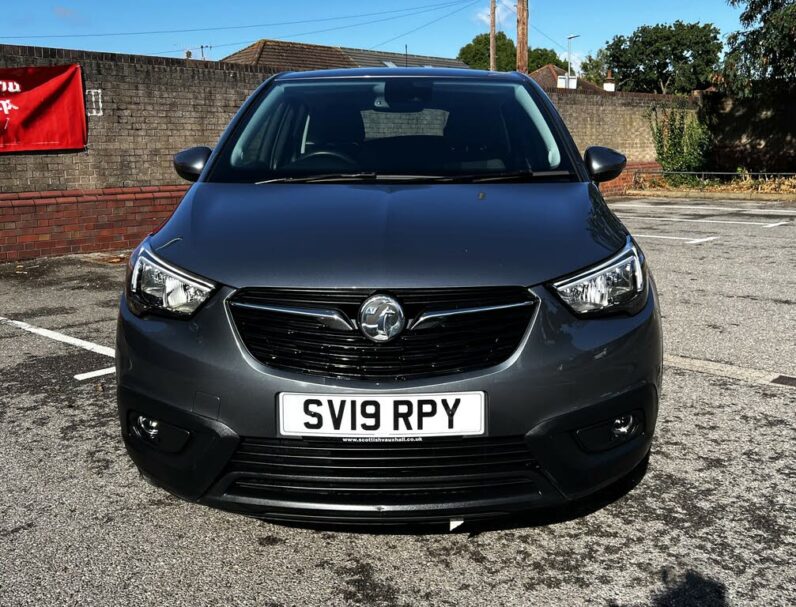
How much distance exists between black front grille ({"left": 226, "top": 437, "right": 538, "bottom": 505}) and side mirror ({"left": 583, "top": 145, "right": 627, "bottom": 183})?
64.8 inches

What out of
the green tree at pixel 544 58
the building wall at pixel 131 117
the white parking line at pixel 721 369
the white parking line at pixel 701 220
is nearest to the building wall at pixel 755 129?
the white parking line at pixel 701 220

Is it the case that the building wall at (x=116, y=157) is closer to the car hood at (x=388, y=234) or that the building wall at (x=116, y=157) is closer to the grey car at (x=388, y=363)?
the car hood at (x=388, y=234)

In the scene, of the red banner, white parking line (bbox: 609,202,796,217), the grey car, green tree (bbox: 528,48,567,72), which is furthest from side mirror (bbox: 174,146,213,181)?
green tree (bbox: 528,48,567,72)

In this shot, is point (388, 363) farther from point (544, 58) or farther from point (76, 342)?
point (544, 58)

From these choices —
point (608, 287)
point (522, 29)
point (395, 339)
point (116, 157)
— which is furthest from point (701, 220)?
point (395, 339)

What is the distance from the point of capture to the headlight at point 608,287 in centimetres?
228

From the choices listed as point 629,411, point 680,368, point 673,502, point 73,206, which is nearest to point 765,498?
point 673,502

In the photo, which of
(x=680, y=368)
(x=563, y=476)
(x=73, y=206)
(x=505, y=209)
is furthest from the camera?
(x=73, y=206)

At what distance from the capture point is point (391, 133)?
3.57 meters

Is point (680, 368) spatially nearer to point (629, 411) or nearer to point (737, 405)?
point (737, 405)

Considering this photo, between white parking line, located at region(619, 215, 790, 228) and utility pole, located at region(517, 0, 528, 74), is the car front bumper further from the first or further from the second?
utility pole, located at region(517, 0, 528, 74)

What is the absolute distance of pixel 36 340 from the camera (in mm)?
5215

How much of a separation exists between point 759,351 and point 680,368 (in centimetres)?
66

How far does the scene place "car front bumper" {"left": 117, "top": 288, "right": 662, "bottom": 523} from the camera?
2.13 metres
